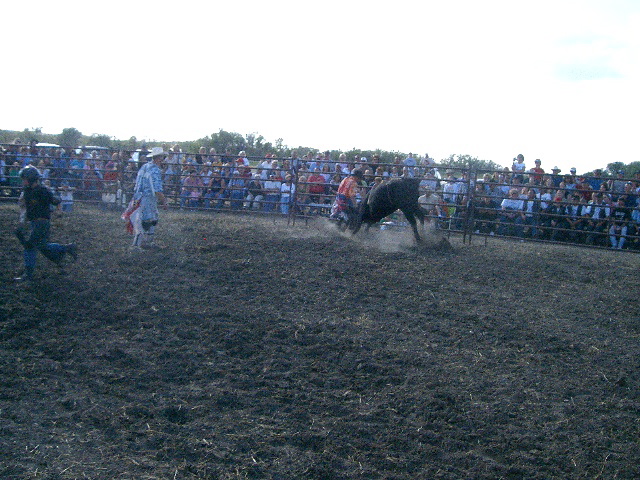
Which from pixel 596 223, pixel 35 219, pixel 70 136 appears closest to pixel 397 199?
pixel 596 223

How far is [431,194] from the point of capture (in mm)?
14117

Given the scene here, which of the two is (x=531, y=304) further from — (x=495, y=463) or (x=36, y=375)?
(x=36, y=375)

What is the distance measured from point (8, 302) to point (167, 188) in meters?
10.0

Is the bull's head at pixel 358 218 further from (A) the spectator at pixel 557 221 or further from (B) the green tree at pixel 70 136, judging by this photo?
(B) the green tree at pixel 70 136

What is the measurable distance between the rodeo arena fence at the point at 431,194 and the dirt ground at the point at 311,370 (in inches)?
147

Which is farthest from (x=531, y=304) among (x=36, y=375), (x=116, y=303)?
(x=36, y=375)

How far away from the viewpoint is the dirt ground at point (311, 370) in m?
4.26

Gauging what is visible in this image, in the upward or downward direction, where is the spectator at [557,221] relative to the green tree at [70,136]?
downward

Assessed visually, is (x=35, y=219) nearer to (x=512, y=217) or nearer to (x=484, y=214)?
(x=484, y=214)

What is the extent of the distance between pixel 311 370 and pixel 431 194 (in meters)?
9.11

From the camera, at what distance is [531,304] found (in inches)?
325

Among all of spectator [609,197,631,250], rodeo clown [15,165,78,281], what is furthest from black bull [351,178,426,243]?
rodeo clown [15,165,78,281]

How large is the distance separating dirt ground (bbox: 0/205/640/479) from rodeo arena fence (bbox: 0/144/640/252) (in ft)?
12.3

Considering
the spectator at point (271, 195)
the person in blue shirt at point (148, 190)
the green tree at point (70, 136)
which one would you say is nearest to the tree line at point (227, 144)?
the green tree at point (70, 136)
